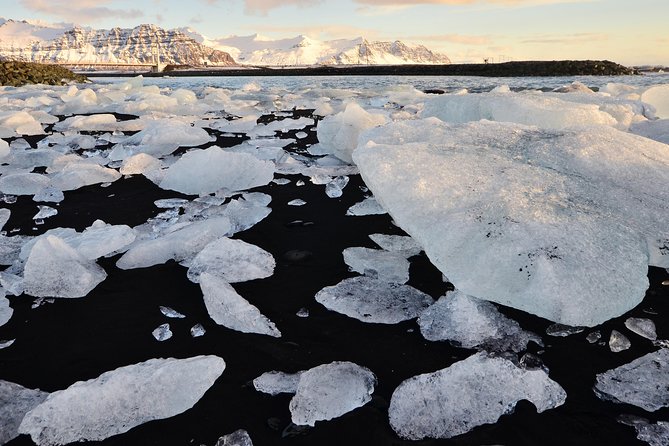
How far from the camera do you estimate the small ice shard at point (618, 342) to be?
131 centimetres

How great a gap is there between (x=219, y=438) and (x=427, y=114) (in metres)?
3.80

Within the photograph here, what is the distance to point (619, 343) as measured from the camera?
4.36ft

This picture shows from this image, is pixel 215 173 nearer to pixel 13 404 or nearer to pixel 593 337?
pixel 13 404

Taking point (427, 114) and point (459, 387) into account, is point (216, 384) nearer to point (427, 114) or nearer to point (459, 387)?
point (459, 387)

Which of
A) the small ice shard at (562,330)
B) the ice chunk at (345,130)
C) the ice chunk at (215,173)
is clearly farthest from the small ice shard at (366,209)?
the small ice shard at (562,330)

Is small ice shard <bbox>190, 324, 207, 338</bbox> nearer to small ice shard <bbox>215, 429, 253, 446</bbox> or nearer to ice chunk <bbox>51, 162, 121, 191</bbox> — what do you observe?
small ice shard <bbox>215, 429, 253, 446</bbox>

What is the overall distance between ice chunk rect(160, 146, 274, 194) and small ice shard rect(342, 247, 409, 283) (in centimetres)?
120

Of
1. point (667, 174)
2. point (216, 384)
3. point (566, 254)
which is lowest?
point (216, 384)

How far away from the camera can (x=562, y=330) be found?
138 cm

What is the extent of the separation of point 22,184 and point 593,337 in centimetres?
330

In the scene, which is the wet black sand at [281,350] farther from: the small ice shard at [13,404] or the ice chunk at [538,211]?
the ice chunk at [538,211]

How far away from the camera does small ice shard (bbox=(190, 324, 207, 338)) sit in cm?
141

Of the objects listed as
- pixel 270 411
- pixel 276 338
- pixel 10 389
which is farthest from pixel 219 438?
pixel 10 389

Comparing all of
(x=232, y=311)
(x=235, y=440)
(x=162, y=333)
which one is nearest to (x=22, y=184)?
(x=162, y=333)
